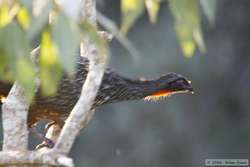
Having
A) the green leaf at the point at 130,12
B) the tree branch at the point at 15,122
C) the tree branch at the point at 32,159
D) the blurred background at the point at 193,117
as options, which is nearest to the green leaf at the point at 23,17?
the green leaf at the point at 130,12

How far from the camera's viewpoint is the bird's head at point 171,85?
5715 millimetres

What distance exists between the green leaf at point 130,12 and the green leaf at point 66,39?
0.13 m

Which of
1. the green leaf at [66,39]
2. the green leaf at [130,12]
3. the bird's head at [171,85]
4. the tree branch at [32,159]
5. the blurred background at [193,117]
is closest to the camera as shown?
the green leaf at [66,39]

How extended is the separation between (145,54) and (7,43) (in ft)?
18.6

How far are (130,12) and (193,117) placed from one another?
20.3ft

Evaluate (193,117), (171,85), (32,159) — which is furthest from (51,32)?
(193,117)

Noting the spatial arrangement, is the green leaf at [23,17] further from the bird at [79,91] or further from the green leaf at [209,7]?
the bird at [79,91]

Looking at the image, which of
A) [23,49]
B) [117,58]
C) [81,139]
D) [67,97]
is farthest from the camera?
[81,139]

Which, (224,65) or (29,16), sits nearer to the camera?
(29,16)

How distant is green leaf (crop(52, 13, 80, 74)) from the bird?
2850 mm

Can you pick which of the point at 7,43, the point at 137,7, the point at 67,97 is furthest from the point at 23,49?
the point at 67,97

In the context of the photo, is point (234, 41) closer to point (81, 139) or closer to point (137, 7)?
point (81, 139)

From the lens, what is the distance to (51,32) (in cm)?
208

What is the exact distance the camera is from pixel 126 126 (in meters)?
8.04
